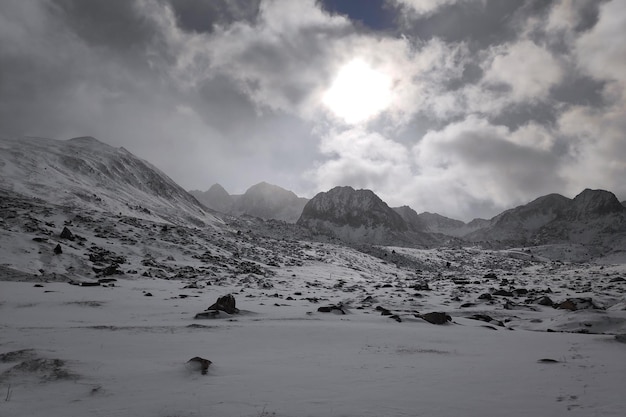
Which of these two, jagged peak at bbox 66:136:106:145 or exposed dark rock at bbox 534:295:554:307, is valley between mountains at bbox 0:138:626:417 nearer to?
exposed dark rock at bbox 534:295:554:307

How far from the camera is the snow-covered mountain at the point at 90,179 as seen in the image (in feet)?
204

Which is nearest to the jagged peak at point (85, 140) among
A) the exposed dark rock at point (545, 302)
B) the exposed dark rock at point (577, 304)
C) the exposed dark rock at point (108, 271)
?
the exposed dark rock at point (108, 271)

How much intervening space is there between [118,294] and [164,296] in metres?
2.48

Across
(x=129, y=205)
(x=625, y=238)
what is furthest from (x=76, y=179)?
(x=625, y=238)

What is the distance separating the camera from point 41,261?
25.7 meters

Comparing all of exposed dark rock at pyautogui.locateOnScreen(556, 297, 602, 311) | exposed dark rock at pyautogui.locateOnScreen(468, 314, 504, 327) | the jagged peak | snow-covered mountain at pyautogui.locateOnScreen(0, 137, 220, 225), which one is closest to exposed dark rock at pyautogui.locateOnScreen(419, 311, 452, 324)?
exposed dark rock at pyautogui.locateOnScreen(468, 314, 504, 327)

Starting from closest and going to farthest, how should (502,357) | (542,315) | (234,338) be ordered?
1. (502,357)
2. (234,338)
3. (542,315)

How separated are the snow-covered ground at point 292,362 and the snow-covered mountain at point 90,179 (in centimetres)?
5176

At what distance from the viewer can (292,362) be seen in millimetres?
9078

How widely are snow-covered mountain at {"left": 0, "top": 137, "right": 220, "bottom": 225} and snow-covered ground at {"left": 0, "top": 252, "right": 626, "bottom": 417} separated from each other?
5176 cm

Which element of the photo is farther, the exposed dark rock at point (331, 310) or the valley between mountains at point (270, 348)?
the exposed dark rock at point (331, 310)

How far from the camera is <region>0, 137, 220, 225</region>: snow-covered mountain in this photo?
62.1 m

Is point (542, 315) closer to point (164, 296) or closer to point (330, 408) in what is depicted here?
point (330, 408)

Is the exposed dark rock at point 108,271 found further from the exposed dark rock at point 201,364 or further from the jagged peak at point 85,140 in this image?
the jagged peak at point 85,140
